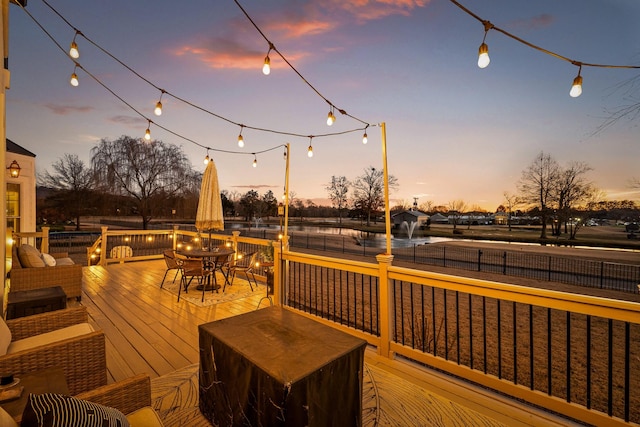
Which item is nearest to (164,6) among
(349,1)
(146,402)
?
(349,1)

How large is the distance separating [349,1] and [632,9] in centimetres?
444

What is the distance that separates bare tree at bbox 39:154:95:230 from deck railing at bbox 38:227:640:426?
20.2 meters

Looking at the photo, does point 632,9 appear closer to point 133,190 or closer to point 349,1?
point 349,1

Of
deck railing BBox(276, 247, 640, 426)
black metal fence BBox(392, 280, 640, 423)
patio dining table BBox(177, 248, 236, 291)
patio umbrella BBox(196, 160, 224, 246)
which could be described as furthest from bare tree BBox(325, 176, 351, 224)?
patio dining table BBox(177, 248, 236, 291)

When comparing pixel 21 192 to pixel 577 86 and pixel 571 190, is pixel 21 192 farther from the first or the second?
pixel 571 190

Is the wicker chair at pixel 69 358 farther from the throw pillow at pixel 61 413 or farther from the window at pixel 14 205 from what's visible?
the window at pixel 14 205

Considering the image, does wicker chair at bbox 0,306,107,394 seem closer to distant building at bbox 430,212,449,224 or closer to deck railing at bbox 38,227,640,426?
deck railing at bbox 38,227,640,426

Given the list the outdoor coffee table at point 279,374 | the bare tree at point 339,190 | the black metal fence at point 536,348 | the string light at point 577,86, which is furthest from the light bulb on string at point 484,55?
the bare tree at point 339,190

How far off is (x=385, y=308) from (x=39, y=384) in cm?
275

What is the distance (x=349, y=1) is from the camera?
4.18 metres

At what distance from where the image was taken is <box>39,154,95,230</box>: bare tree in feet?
76.5

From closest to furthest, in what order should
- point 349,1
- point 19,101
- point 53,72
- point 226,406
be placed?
point 226,406
point 349,1
point 53,72
point 19,101

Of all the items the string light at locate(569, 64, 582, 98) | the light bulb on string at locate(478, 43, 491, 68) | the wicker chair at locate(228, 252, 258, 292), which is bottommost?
the wicker chair at locate(228, 252, 258, 292)

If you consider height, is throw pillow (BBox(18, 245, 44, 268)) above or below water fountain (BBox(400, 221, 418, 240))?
above
